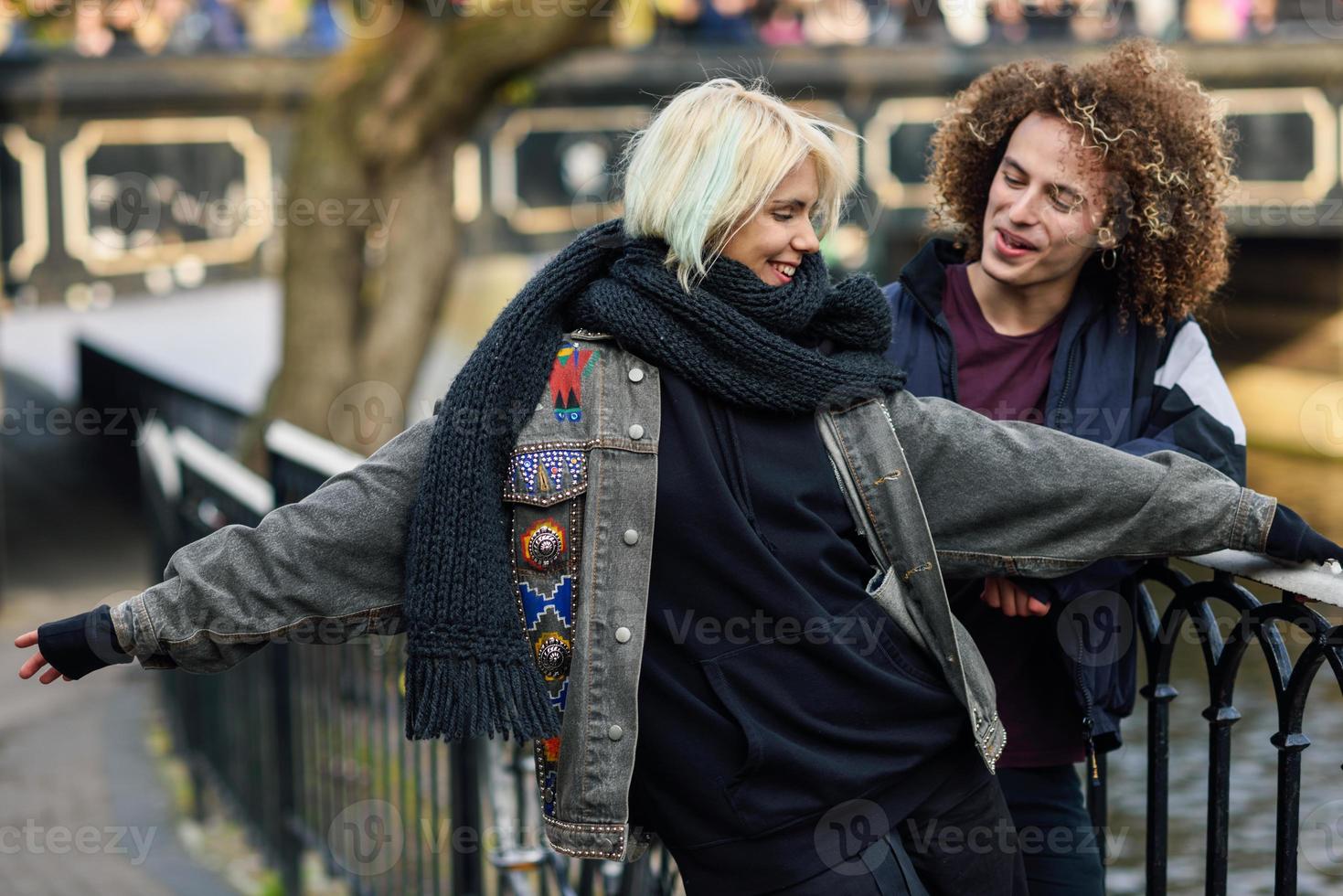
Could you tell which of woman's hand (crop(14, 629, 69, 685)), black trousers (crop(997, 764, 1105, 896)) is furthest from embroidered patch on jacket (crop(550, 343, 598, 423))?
black trousers (crop(997, 764, 1105, 896))

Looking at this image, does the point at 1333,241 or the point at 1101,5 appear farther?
the point at 1333,241

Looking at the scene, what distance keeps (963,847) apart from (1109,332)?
34.7 inches

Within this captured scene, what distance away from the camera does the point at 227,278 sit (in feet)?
Answer: 38.1

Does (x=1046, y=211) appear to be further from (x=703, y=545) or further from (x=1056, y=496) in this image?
(x=703, y=545)

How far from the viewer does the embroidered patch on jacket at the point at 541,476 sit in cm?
227

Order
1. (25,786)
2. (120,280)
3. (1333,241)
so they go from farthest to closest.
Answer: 1. (1333,241)
2. (120,280)
3. (25,786)

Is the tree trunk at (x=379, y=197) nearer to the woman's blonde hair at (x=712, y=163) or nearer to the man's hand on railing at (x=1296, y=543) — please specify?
the woman's blonde hair at (x=712, y=163)

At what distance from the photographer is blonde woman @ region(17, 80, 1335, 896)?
7.28 feet

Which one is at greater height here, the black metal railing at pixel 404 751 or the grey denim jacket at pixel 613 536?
the grey denim jacket at pixel 613 536

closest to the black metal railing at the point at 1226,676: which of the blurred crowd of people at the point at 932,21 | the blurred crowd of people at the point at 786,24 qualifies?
the blurred crowd of people at the point at 786,24

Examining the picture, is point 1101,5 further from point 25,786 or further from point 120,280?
point 25,786

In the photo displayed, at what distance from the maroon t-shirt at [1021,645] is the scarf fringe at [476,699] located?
815mm

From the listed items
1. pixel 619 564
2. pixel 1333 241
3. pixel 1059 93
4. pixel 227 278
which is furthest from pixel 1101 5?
pixel 619 564

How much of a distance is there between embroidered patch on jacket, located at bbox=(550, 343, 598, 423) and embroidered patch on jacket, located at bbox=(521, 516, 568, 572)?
5.7 inches
